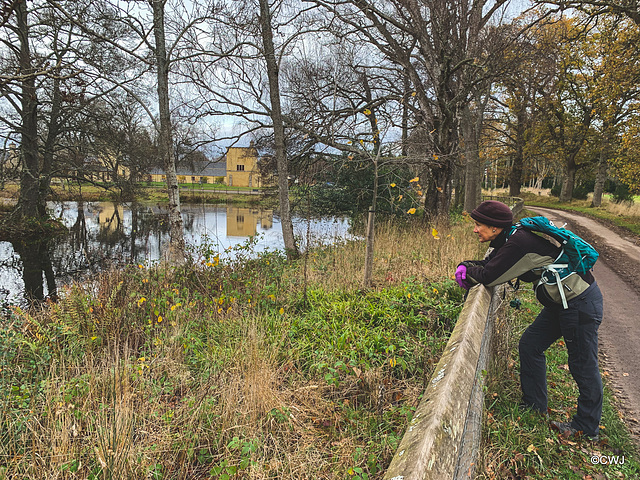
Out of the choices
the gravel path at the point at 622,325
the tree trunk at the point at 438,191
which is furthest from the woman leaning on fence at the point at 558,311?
the tree trunk at the point at 438,191

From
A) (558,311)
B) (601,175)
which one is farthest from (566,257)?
(601,175)

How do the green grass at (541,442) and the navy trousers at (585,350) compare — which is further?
the navy trousers at (585,350)

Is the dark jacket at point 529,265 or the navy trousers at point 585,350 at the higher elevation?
the dark jacket at point 529,265

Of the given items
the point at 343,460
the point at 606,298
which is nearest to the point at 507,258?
the point at 343,460

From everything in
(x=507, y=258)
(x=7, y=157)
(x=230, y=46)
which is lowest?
(x=507, y=258)

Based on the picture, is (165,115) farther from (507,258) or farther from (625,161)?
(625,161)

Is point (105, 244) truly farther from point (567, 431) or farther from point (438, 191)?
point (567, 431)

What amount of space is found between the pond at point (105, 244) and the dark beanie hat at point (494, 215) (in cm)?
266

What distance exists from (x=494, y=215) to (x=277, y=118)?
7396mm

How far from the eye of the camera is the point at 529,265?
2.81m

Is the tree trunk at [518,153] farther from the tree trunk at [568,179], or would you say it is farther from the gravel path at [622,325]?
the gravel path at [622,325]

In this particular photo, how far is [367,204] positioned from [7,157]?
13.9 meters

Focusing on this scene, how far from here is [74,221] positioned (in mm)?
20375
